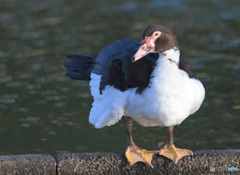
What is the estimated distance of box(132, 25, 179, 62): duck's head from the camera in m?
5.01

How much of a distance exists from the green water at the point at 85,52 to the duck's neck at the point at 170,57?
77.0 inches

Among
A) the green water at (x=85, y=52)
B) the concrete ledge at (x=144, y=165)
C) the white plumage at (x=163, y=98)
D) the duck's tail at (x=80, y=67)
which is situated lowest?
the green water at (x=85, y=52)

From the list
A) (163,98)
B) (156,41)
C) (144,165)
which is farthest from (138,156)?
(156,41)

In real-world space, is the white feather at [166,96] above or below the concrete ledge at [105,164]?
above

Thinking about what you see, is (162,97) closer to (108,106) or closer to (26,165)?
(108,106)

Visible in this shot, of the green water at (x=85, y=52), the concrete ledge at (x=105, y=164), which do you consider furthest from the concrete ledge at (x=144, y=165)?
the green water at (x=85, y=52)

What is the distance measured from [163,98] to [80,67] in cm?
154

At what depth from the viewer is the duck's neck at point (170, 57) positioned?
197 inches

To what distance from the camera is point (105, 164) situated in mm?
5094

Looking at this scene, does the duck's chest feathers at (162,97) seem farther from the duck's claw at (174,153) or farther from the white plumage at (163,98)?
the duck's claw at (174,153)

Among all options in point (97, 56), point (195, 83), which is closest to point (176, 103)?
point (195, 83)

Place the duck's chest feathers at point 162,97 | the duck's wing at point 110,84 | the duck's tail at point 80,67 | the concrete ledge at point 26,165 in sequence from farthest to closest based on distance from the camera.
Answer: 1. the duck's tail at point 80,67
2. the duck's wing at point 110,84
3. the concrete ledge at point 26,165
4. the duck's chest feathers at point 162,97

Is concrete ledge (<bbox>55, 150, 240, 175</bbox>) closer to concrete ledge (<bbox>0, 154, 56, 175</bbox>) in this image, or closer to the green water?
concrete ledge (<bbox>0, 154, 56, 175</bbox>)

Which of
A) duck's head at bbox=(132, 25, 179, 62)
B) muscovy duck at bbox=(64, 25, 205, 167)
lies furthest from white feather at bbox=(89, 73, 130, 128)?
duck's head at bbox=(132, 25, 179, 62)
